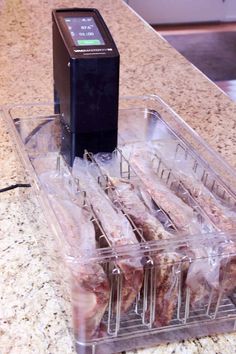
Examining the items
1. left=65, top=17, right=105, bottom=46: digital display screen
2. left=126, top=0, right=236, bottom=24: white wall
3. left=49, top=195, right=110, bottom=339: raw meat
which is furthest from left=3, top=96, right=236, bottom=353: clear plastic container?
left=126, top=0, right=236, bottom=24: white wall

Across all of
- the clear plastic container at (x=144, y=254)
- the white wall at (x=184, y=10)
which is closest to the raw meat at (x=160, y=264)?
the clear plastic container at (x=144, y=254)

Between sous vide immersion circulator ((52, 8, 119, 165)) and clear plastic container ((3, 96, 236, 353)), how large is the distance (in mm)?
59

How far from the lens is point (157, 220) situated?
66 centimetres

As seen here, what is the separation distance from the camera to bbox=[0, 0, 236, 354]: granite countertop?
0.64 metres

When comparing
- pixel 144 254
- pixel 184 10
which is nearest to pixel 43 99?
pixel 144 254

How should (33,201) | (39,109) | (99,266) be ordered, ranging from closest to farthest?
(99,266)
(33,201)
(39,109)

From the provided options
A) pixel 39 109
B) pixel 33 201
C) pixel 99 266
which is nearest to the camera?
pixel 99 266

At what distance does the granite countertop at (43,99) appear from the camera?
25.0 inches

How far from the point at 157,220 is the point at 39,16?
1314mm

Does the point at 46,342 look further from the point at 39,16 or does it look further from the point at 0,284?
the point at 39,16

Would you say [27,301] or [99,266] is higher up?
[99,266]

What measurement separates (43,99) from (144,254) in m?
0.73

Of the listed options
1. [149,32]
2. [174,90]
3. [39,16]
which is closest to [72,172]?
[174,90]

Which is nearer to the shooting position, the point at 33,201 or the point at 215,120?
the point at 33,201
